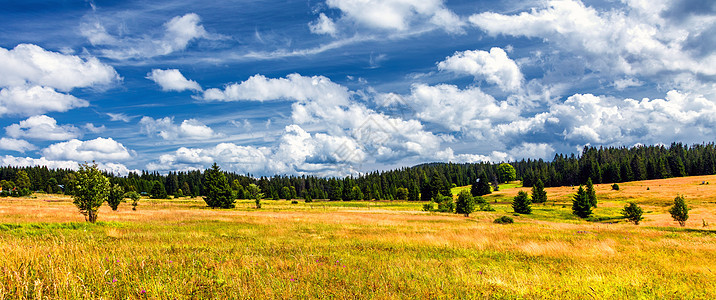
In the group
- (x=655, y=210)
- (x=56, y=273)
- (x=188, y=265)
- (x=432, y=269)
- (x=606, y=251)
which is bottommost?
(x=655, y=210)

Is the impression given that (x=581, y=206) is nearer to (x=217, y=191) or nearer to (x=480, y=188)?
(x=217, y=191)

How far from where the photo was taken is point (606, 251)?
13047mm

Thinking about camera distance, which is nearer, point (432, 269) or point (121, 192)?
point (432, 269)

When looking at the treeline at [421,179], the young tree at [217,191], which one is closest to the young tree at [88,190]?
the young tree at [217,191]

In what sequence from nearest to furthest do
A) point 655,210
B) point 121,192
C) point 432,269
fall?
point 432,269 → point 121,192 → point 655,210

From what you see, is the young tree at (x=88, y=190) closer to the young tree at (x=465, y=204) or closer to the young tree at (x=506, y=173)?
the young tree at (x=465, y=204)

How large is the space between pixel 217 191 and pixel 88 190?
40685 mm

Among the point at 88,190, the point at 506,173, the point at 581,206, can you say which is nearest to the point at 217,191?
the point at 88,190

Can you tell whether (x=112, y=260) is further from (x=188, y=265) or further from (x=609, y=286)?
(x=609, y=286)

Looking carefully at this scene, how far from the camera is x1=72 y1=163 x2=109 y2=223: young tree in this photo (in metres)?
23.4

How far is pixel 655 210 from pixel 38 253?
86987 millimetres

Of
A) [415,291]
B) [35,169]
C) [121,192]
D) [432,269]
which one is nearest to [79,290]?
[415,291]

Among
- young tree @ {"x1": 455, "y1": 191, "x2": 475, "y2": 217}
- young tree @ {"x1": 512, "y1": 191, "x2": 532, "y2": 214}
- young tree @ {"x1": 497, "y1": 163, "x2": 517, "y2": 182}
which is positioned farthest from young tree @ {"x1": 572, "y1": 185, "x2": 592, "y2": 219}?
young tree @ {"x1": 497, "y1": 163, "x2": 517, "y2": 182}

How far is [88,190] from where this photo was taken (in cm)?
2358
